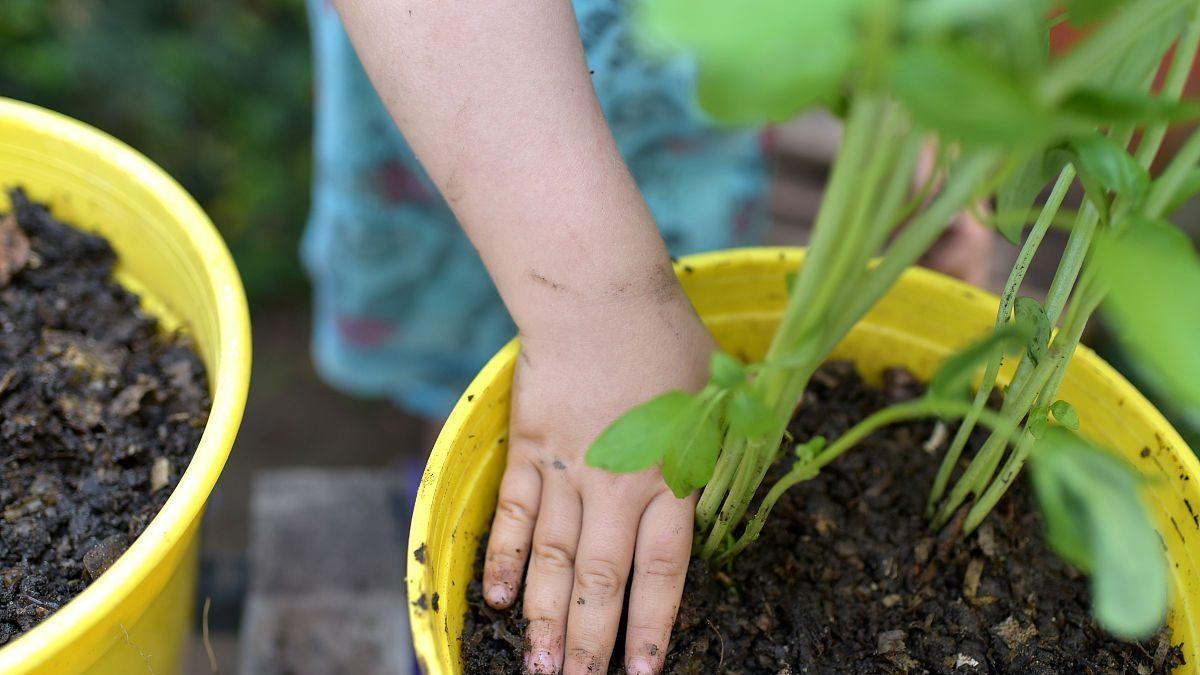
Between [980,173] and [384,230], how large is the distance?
2.62 ft

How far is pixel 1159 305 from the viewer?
1.10 feet

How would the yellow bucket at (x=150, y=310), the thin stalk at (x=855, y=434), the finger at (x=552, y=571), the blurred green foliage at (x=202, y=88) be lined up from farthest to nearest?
the blurred green foliage at (x=202, y=88)
the finger at (x=552, y=571)
the yellow bucket at (x=150, y=310)
the thin stalk at (x=855, y=434)

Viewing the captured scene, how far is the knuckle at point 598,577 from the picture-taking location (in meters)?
0.60

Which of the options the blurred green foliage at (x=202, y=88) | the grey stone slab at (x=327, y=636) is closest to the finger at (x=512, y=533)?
the grey stone slab at (x=327, y=636)

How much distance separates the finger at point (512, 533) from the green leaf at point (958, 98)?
15.6 inches

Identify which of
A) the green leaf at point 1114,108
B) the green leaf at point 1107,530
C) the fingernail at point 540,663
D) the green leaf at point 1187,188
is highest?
the green leaf at point 1114,108

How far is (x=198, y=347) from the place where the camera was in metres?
0.75

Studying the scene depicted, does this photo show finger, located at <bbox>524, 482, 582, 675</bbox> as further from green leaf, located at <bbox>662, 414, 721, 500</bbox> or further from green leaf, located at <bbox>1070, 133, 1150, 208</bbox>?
green leaf, located at <bbox>1070, 133, 1150, 208</bbox>

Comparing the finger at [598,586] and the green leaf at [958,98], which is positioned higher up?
the green leaf at [958,98]

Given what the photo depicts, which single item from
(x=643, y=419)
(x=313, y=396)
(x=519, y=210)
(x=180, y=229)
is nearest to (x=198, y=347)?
(x=180, y=229)

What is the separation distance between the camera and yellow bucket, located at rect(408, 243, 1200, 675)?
58cm

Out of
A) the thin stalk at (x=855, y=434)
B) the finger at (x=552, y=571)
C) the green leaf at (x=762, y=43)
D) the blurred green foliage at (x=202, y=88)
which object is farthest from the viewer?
the blurred green foliage at (x=202, y=88)

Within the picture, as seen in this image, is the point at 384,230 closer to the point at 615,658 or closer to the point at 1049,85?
the point at 615,658

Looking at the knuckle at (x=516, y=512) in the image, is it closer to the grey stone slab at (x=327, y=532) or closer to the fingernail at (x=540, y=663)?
the fingernail at (x=540, y=663)
